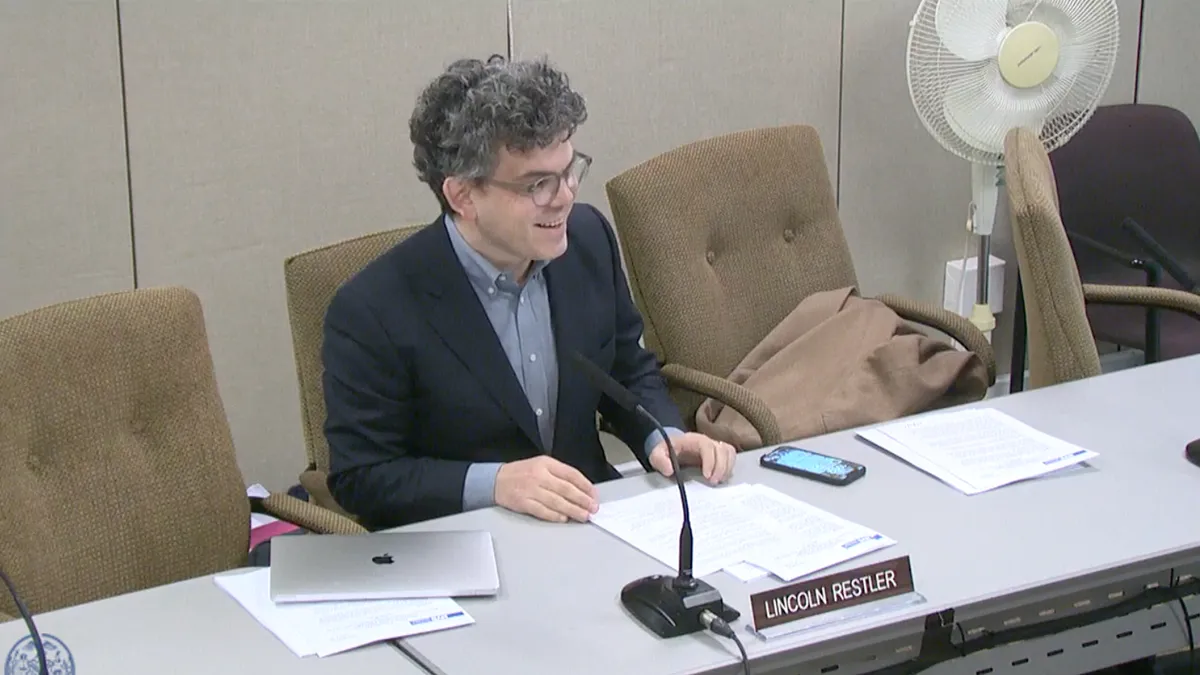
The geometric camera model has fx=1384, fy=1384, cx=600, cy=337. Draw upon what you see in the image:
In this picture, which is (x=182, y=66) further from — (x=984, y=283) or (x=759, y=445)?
(x=984, y=283)

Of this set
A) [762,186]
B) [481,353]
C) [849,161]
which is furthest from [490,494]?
[849,161]

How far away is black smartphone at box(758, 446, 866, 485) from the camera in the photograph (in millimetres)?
1959

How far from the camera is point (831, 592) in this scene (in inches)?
61.4

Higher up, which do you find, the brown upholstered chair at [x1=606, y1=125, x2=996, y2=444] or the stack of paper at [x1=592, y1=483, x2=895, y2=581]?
the brown upholstered chair at [x1=606, y1=125, x2=996, y2=444]

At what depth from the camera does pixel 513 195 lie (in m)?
2.01

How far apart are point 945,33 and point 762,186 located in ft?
2.26

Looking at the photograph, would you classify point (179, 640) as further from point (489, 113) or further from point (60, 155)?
point (60, 155)

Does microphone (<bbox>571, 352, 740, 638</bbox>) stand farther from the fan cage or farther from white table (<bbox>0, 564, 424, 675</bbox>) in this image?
the fan cage

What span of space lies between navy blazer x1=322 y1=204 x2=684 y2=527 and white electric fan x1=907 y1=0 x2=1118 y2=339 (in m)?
1.41

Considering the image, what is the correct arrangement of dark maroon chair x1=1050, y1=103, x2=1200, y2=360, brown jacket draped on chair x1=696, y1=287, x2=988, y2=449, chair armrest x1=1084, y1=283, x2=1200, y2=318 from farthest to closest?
1. dark maroon chair x1=1050, y1=103, x2=1200, y2=360
2. chair armrest x1=1084, y1=283, x2=1200, y2=318
3. brown jacket draped on chair x1=696, y1=287, x2=988, y2=449

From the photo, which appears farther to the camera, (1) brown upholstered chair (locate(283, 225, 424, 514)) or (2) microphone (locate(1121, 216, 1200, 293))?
A: (2) microphone (locate(1121, 216, 1200, 293))

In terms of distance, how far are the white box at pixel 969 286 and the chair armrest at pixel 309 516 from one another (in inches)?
91.9

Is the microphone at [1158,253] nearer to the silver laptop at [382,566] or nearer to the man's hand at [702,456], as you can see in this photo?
the man's hand at [702,456]

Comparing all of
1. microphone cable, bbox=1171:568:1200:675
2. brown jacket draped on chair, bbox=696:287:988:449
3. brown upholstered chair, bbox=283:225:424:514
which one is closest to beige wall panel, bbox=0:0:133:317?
brown upholstered chair, bbox=283:225:424:514
